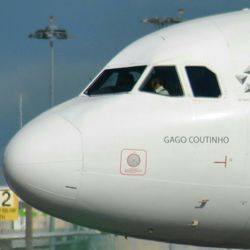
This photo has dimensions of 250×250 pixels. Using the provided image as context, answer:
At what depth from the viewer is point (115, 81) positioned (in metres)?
18.0

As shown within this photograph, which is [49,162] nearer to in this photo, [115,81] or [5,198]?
[115,81]

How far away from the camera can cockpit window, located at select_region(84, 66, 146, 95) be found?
57.9ft

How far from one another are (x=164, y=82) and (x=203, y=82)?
0.61 metres

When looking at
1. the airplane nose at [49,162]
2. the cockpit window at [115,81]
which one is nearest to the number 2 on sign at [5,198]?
the cockpit window at [115,81]

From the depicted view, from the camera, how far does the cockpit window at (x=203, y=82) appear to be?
1722cm

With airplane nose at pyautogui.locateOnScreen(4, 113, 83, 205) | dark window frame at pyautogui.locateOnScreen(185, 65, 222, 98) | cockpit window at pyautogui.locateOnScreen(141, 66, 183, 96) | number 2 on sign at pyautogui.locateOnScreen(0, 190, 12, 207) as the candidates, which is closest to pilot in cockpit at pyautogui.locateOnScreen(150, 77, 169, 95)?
cockpit window at pyautogui.locateOnScreen(141, 66, 183, 96)

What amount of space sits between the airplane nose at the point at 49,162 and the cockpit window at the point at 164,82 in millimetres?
1506

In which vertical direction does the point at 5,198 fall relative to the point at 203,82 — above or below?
below

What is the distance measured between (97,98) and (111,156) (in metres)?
1.36

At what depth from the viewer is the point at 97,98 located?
17.7 metres

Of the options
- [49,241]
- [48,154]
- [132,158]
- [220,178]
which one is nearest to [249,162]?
[220,178]

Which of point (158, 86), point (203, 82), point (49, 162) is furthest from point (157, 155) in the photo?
point (49, 162)

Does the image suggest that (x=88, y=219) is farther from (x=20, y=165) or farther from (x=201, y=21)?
(x=201, y=21)

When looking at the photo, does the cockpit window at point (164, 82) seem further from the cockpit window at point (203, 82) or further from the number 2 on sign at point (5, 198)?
the number 2 on sign at point (5, 198)
